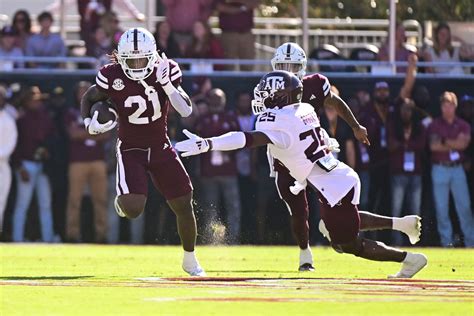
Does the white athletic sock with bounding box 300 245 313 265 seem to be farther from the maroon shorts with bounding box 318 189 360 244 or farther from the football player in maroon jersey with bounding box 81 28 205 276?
the maroon shorts with bounding box 318 189 360 244

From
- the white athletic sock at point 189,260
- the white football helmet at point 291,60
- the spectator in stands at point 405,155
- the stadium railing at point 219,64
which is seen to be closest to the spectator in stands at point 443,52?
the stadium railing at point 219,64

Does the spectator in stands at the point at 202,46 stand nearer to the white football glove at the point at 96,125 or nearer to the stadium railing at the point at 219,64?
the stadium railing at the point at 219,64

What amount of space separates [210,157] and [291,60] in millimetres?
5973

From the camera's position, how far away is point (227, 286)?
33.3 feet

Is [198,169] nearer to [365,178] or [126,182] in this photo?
[365,178]

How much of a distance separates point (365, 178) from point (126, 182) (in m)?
7.26

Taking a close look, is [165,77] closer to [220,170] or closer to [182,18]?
[220,170]

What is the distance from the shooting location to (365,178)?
1850 cm

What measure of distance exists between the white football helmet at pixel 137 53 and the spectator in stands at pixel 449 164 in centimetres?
746

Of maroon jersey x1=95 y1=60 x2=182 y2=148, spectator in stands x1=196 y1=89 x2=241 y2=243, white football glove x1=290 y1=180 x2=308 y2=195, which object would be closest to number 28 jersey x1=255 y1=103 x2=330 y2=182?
white football glove x1=290 y1=180 x2=308 y2=195

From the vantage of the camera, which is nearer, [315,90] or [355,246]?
[355,246]

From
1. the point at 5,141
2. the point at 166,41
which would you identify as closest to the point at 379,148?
the point at 166,41

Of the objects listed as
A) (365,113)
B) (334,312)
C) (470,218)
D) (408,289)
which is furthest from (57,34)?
(334,312)

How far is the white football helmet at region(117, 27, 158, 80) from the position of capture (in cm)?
1166
